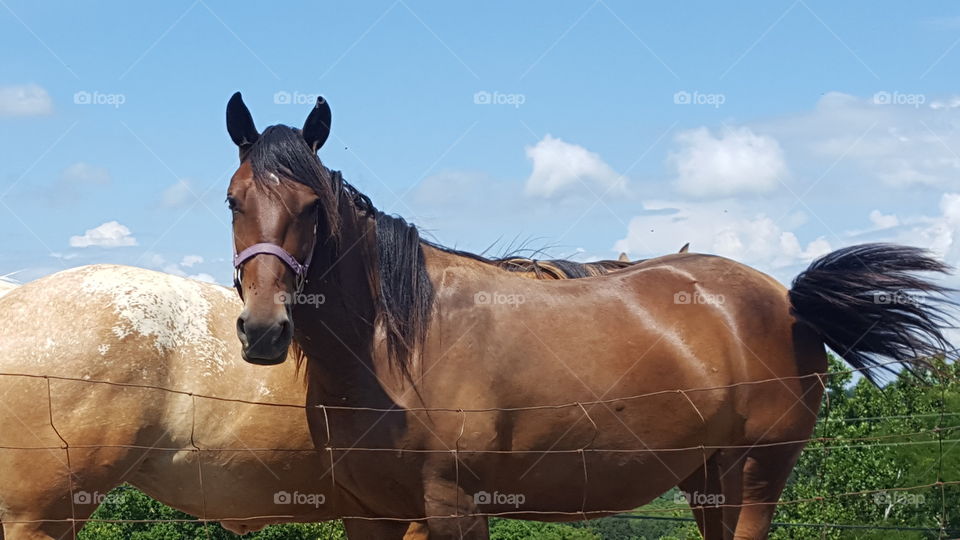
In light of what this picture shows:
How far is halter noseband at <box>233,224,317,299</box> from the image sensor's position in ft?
12.1

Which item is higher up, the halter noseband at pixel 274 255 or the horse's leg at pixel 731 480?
the halter noseband at pixel 274 255

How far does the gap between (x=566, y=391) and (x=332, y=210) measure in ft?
4.40

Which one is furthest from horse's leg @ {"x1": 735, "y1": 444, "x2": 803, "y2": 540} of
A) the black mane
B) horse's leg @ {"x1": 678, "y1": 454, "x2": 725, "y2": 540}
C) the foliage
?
the foliage

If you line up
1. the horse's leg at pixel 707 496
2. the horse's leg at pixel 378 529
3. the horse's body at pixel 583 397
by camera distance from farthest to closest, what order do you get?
the horse's leg at pixel 707 496 < the horse's leg at pixel 378 529 < the horse's body at pixel 583 397

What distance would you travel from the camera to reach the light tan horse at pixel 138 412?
15.8 feet

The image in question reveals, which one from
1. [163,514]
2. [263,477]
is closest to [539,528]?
[163,514]

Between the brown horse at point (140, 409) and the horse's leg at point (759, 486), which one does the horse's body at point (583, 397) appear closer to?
the horse's leg at point (759, 486)

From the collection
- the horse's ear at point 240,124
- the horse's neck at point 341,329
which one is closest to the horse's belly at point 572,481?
the horse's neck at point 341,329

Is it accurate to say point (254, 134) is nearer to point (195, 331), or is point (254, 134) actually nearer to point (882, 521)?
point (195, 331)

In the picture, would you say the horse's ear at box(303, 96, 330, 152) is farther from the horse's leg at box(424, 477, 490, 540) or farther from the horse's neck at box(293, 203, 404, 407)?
the horse's leg at box(424, 477, 490, 540)

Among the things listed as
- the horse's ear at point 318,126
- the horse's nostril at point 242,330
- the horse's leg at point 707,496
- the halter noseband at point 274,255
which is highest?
the horse's ear at point 318,126

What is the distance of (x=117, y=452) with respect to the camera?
4965mm

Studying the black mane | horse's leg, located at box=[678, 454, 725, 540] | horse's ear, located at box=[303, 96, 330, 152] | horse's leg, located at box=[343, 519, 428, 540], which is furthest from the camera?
horse's leg, located at box=[678, 454, 725, 540]

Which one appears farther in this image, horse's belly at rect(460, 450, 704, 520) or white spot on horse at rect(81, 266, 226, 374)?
white spot on horse at rect(81, 266, 226, 374)
